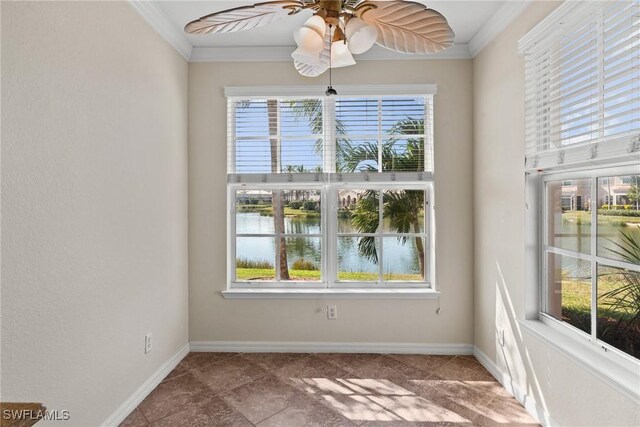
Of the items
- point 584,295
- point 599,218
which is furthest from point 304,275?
point 599,218

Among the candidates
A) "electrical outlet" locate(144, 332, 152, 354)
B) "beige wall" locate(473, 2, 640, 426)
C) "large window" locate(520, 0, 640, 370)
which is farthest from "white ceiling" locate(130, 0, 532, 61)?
"electrical outlet" locate(144, 332, 152, 354)

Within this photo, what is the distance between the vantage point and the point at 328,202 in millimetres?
2922

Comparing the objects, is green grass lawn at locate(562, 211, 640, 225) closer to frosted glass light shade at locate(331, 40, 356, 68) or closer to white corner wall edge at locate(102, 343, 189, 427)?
frosted glass light shade at locate(331, 40, 356, 68)

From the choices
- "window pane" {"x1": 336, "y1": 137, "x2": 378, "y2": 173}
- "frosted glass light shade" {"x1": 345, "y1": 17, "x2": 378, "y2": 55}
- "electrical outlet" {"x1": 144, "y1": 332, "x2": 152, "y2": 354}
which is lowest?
"electrical outlet" {"x1": 144, "y1": 332, "x2": 152, "y2": 354}

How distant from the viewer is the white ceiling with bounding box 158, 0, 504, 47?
7.34 ft

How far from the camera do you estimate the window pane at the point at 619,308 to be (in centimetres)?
151

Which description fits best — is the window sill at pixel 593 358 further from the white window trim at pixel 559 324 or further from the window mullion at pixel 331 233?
the window mullion at pixel 331 233

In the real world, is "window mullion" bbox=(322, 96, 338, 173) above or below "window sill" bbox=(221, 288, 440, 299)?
above

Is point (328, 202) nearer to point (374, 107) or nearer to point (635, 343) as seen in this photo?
point (374, 107)

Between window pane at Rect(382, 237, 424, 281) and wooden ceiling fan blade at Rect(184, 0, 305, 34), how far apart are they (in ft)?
6.72

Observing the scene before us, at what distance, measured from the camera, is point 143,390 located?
7.17 ft

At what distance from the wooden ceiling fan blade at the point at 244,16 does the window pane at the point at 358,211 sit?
1769 mm

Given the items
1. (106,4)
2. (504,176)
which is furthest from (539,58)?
(106,4)

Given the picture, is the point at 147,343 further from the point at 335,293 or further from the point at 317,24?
the point at 317,24
